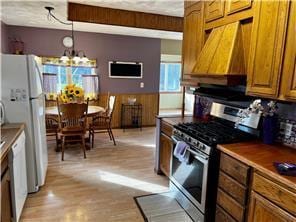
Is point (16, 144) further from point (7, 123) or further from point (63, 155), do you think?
point (63, 155)

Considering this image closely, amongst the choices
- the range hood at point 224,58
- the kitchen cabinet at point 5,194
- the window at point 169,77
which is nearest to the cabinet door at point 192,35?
the range hood at point 224,58

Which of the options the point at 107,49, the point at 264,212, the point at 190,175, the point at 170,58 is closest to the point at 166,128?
the point at 190,175

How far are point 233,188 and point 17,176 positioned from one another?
6.32 feet

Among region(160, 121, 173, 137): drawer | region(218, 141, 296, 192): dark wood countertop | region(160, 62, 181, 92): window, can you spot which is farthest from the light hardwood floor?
region(160, 62, 181, 92): window

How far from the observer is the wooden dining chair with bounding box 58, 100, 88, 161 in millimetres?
3617

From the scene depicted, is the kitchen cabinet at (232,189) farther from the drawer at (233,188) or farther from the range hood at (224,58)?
the range hood at (224,58)

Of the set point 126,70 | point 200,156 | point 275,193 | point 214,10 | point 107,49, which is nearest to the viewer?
point 275,193

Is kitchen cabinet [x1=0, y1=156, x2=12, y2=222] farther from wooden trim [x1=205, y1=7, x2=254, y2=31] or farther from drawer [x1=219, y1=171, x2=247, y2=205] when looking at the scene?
wooden trim [x1=205, y1=7, x2=254, y2=31]

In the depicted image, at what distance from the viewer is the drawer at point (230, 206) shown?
5.46 ft

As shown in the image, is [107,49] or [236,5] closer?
[236,5]

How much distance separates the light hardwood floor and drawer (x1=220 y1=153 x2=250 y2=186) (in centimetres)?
108

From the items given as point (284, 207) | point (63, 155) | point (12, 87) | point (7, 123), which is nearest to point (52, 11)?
point (12, 87)

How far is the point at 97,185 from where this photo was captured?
295 centimetres

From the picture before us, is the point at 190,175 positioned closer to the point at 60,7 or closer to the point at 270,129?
the point at 270,129
